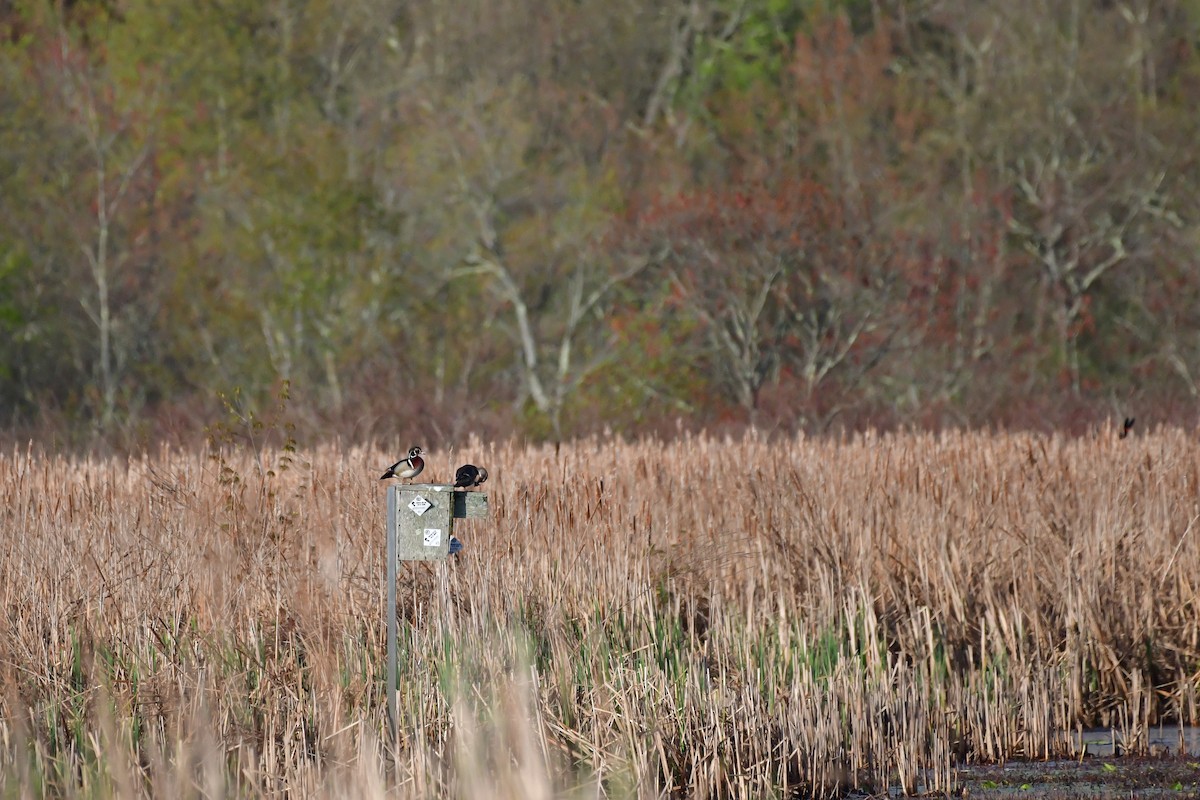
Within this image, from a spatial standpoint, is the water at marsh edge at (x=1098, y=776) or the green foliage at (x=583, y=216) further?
the green foliage at (x=583, y=216)

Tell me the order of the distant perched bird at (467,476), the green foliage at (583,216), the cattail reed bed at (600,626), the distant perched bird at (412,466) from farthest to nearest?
the green foliage at (583,216) < the distant perched bird at (412,466) < the distant perched bird at (467,476) < the cattail reed bed at (600,626)

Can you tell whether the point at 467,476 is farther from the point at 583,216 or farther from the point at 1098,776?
the point at 583,216

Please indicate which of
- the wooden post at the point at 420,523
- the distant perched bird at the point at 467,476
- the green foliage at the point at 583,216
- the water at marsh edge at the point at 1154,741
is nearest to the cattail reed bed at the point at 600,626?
the water at marsh edge at the point at 1154,741

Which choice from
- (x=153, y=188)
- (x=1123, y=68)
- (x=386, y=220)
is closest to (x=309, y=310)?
(x=386, y=220)

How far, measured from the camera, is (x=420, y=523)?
563 centimetres

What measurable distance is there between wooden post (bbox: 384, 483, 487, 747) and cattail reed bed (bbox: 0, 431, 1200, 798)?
0.25m

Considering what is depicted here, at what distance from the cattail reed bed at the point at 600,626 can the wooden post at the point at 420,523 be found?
0.81 feet

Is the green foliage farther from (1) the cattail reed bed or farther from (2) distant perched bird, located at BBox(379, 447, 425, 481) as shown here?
(2) distant perched bird, located at BBox(379, 447, 425, 481)

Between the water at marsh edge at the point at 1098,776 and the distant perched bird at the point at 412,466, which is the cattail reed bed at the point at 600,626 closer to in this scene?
the water at marsh edge at the point at 1098,776

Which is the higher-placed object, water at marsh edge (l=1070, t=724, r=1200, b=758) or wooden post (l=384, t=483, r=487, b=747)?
wooden post (l=384, t=483, r=487, b=747)

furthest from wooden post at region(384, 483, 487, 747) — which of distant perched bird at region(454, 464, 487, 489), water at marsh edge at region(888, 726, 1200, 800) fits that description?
water at marsh edge at region(888, 726, 1200, 800)

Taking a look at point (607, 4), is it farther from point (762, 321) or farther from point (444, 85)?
point (762, 321)

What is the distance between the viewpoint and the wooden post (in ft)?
18.3

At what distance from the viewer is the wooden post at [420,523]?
5590 mm
